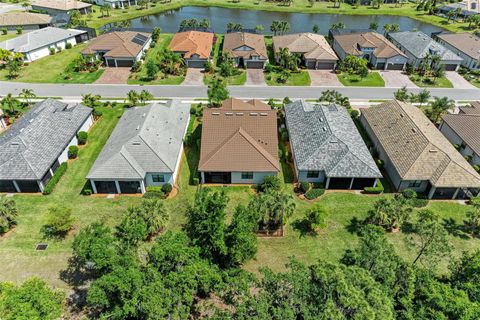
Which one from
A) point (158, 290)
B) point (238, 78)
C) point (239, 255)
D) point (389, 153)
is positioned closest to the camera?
point (158, 290)

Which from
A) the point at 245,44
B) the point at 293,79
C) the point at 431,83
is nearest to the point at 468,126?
the point at 431,83

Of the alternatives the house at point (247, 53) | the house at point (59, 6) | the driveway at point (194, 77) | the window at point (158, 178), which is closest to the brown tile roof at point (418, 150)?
the window at point (158, 178)

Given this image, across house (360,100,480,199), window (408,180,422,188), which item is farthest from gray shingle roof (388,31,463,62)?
window (408,180,422,188)

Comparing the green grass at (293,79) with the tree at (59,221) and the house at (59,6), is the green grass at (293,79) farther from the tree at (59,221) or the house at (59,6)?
the house at (59,6)

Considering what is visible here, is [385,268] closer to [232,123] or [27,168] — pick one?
[232,123]

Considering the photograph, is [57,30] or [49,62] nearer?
[49,62]

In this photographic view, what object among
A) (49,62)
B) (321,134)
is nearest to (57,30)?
(49,62)
